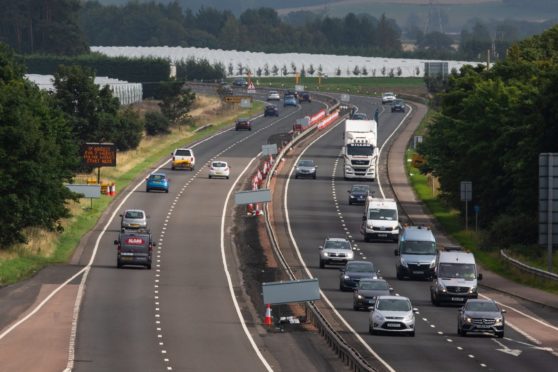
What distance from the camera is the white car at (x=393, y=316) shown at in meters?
54.0

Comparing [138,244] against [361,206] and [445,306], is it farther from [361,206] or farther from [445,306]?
[361,206]

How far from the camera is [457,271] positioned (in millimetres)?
64812

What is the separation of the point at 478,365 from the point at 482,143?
51934 mm

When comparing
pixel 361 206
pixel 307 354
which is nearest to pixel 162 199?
pixel 361 206

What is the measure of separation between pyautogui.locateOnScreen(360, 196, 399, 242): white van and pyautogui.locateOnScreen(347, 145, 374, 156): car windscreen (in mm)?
29638

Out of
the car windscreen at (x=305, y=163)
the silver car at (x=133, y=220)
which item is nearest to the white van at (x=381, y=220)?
the silver car at (x=133, y=220)

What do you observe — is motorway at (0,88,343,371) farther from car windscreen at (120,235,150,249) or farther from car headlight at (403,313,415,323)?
car headlight at (403,313,415,323)

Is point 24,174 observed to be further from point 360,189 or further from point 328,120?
point 328,120

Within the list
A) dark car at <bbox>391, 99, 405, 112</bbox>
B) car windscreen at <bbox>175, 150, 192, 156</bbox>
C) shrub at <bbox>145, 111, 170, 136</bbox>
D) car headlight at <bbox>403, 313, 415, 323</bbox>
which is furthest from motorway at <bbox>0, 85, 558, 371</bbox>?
dark car at <bbox>391, 99, 405, 112</bbox>

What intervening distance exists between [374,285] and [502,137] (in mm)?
33963

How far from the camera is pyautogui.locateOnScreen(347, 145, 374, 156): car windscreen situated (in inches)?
4653

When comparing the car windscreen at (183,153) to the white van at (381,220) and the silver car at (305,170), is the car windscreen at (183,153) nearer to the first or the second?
the silver car at (305,170)

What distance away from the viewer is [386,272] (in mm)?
76625

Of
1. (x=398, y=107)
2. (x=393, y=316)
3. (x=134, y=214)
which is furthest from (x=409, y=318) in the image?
(x=398, y=107)
